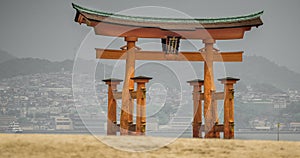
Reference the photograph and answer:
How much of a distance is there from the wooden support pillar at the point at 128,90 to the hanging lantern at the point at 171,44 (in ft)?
4.55

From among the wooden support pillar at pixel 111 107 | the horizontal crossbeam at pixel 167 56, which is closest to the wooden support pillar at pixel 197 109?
the horizontal crossbeam at pixel 167 56

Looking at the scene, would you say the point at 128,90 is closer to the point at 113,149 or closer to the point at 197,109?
the point at 197,109

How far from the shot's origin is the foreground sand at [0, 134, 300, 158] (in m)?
11.0

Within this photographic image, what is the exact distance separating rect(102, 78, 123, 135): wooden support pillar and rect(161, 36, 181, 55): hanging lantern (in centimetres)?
253

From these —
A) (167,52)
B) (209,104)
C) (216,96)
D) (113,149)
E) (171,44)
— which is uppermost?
(171,44)

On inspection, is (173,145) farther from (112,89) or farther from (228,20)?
(228,20)

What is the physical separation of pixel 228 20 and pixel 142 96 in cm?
507

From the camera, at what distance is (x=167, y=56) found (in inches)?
719

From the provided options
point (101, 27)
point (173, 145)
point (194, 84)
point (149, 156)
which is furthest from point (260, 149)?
point (101, 27)

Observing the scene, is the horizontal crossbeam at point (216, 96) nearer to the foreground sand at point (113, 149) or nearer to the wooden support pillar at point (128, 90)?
the wooden support pillar at point (128, 90)

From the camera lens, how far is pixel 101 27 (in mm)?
16750

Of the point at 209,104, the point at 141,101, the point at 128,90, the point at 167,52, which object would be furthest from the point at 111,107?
the point at 209,104

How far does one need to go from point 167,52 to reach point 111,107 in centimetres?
347

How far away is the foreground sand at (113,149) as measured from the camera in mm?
10992
